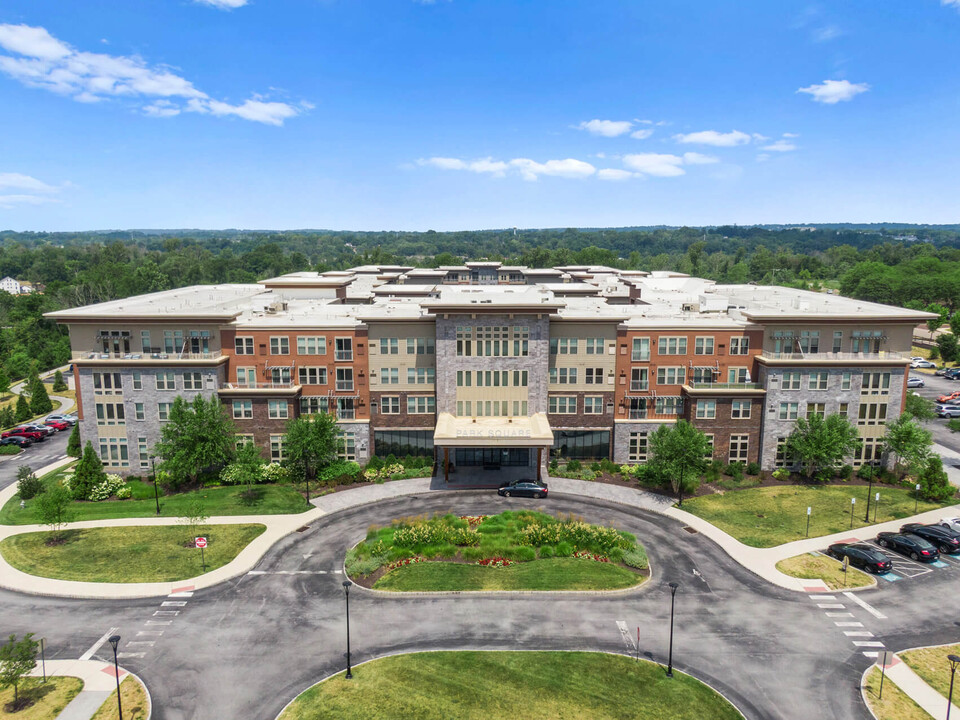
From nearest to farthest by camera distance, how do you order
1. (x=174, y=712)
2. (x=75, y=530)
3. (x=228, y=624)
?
(x=174, y=712), (x=228, y=624), (x=75, y=530)

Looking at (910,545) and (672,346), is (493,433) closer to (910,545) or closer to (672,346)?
(672,346)

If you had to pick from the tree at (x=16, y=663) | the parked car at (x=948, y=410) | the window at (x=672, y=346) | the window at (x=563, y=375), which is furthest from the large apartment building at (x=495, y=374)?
the parked car at (x=948, y=410)

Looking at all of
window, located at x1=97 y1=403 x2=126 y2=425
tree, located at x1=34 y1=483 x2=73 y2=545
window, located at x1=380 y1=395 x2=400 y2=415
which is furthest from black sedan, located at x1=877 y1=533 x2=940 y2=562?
window, located at x1=97 y1=403 x2=126 y2=425

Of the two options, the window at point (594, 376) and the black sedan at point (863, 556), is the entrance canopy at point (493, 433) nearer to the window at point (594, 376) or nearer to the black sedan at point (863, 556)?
the window at point (594, 376)

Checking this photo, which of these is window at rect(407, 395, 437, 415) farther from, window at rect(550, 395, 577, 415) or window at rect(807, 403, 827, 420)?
window at rect(807, 403, 827, 420)

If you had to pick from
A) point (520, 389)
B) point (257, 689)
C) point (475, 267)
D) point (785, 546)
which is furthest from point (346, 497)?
point (475, 267)

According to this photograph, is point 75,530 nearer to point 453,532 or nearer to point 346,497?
point 346,497
